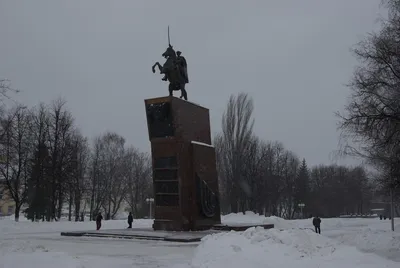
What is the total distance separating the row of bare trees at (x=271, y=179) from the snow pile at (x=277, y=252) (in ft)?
109

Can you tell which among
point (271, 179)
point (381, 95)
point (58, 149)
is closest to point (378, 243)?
point (381, 95)

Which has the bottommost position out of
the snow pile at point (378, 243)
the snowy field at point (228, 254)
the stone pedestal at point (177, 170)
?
the snow pile at point (378, 243)

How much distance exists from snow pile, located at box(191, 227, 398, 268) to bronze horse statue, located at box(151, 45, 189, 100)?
1091 cm

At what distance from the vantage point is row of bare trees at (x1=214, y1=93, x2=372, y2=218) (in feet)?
156

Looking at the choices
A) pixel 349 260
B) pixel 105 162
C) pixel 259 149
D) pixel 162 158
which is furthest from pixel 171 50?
pixel 259 149

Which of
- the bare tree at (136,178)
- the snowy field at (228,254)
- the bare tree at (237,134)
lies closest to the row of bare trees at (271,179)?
the bare tree at (237,134)

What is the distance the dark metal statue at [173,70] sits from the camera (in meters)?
23.4

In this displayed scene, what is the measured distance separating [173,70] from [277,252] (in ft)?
45.3

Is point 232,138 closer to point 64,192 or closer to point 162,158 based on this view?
point 64,192

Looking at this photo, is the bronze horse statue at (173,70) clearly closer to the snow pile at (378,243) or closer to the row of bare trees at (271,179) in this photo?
the snow pile at (378,243)

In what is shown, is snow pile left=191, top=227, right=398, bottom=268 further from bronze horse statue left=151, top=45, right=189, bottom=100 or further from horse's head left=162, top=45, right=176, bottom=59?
horse's head left=162, top=45, right=176, bottom=59

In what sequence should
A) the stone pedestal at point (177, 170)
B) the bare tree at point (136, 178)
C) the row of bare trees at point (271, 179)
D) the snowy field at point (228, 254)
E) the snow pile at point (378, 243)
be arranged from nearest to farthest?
1. the snowy field at point (228, 254)
2. the snow pile at point (378, 243)
3. the stone pedestal at point (177, 170)
4. the row of bare trees at point (271, 179)
5. the bare tree at point (136, 178)

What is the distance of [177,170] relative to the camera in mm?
21531

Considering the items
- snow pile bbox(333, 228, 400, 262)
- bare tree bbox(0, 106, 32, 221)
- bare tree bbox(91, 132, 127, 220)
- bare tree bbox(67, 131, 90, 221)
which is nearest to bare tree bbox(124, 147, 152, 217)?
bare tree bbox(91, 132, 127, 220)
